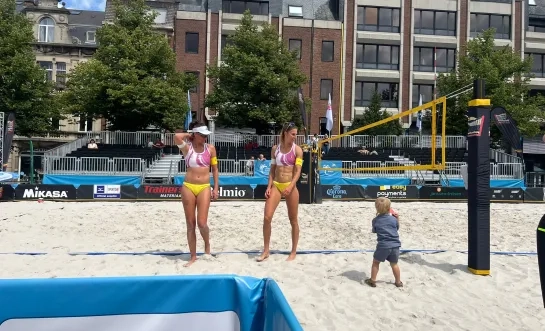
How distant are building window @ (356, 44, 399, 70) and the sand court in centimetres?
2439

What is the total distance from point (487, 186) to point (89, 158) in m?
17.6

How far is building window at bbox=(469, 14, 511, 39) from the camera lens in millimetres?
33250

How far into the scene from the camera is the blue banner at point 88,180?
16.9m

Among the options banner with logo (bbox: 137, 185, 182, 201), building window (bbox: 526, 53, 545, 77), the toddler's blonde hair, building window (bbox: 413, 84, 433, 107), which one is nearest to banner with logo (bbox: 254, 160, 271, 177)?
banner with logo (bbox: 137, 185, 182, 201)

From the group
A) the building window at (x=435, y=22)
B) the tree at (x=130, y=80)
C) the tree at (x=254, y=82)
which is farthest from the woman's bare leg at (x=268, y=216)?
the building window at (x=435, y=22)

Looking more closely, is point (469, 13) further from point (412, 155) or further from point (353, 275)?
point (353, 275)

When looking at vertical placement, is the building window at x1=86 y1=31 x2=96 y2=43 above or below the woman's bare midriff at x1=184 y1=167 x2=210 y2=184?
above

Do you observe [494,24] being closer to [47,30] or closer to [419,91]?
[419,91]

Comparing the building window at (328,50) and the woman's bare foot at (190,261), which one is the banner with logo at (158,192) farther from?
the building window at (328,50)

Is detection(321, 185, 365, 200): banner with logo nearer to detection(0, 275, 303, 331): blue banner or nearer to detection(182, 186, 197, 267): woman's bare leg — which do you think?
detection(182, 186, 197, 267): woman's bare leg

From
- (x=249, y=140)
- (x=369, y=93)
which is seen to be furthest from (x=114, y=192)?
(x=369, y=93)

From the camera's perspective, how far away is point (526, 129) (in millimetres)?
25891

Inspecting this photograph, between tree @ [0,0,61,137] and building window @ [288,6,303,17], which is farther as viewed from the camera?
building window @ [288,6,303,17]

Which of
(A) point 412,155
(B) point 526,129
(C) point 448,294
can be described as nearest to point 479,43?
(B) point 526,129
